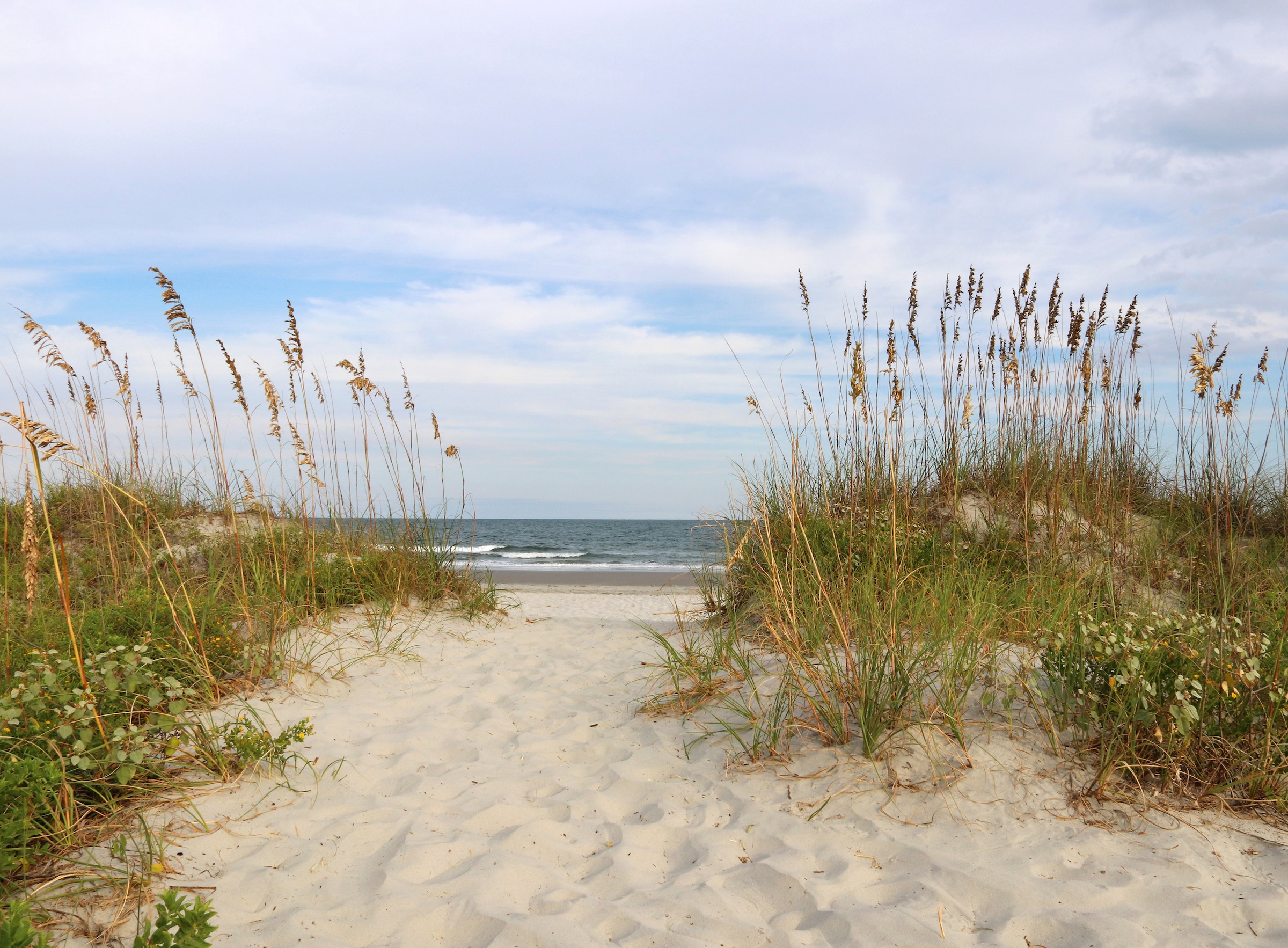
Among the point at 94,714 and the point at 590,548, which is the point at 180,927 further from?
the point at 590,548

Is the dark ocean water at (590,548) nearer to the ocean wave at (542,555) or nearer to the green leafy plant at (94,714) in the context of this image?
the ocean wave at (542,555)

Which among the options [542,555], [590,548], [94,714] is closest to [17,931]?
[94,714]

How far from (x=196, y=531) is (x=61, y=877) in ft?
16.9

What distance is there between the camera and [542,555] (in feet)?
74.1

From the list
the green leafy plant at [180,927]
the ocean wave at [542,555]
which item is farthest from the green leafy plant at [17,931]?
the ocean wave at [542,555]

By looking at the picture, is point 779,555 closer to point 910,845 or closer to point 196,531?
point 910,845

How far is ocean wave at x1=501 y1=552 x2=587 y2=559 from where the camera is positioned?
21797mm

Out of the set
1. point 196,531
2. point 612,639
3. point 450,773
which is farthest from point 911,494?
point 196,531

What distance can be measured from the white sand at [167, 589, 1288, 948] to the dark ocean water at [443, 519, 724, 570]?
2278 mm

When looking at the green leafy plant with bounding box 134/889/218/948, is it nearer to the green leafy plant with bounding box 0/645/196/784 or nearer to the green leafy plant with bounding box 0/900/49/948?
the green leafy plant with bounding box 0/900/49/948

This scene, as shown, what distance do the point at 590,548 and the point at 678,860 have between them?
23546 millimetres

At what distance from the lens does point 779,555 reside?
4.87m

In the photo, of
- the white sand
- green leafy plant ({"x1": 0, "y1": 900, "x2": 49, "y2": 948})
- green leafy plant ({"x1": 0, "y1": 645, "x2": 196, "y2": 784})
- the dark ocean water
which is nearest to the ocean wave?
the dark ocean water

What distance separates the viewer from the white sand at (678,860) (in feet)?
6.68
